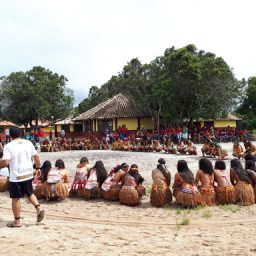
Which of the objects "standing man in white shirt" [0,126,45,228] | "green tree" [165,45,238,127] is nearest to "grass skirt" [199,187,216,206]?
"standing man in white shirt" [0,126,45,228]

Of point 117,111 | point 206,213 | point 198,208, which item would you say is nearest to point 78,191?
point 198,208

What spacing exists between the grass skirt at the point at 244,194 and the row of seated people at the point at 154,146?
1237cm

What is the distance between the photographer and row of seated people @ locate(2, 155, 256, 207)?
8844 millimetres

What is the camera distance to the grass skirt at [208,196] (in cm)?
881

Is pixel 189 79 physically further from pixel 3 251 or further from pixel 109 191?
pixel 3 251

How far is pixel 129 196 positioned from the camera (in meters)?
9.13

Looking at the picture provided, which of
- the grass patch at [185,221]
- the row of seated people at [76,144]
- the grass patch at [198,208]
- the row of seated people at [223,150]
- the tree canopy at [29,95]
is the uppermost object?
the tree canopy at [29,95]

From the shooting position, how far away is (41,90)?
2037 inches

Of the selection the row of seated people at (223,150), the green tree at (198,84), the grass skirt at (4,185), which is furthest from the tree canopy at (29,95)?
the grass skirt at (4,185)

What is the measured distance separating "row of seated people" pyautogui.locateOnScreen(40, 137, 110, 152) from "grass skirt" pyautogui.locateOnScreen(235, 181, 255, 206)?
19.7 m

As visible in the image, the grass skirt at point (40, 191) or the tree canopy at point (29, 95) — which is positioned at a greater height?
the tree canopy at point (29, 95)

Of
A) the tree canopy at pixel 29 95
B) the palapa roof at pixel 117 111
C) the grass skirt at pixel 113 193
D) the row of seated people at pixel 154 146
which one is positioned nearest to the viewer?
the grass skirt at pixel 113 193

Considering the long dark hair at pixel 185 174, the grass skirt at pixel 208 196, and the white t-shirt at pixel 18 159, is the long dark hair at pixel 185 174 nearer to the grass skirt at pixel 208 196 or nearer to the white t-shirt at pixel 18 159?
the grass skirt at pixel 208 196

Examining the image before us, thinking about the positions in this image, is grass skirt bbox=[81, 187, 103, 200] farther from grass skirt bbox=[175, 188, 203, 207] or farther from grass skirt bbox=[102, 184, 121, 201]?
grass skirt bbox=[175, 188, 203, 207]
